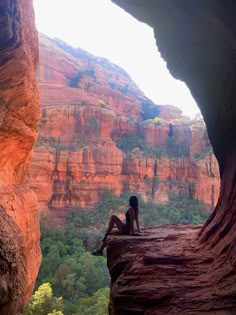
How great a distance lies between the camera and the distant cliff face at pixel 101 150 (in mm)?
35969

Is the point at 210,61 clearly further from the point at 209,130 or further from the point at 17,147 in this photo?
the point at 17,147

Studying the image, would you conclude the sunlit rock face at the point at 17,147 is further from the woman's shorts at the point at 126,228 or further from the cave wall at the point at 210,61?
the cave wall at the point at 210,61

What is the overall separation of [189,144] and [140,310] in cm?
4263

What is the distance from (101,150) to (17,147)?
28575 mm

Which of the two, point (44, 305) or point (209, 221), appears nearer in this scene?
point (209, 221)

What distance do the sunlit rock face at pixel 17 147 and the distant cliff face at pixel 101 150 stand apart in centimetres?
2378

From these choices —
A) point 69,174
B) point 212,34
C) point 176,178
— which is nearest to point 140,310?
point 212,34

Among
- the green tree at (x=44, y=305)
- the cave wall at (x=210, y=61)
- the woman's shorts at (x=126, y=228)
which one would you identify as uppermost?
the cave wall at (x=210, y=61)

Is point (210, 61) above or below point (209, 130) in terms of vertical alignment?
above

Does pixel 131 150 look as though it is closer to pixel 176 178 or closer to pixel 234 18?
pixel 176 178

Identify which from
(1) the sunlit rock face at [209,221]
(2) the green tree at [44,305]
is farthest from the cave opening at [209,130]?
(2) the green tree at [44,305]

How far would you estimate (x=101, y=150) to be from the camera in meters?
38.2

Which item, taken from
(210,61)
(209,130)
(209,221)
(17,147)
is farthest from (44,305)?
(210,61)

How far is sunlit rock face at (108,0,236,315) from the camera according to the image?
4297mm
